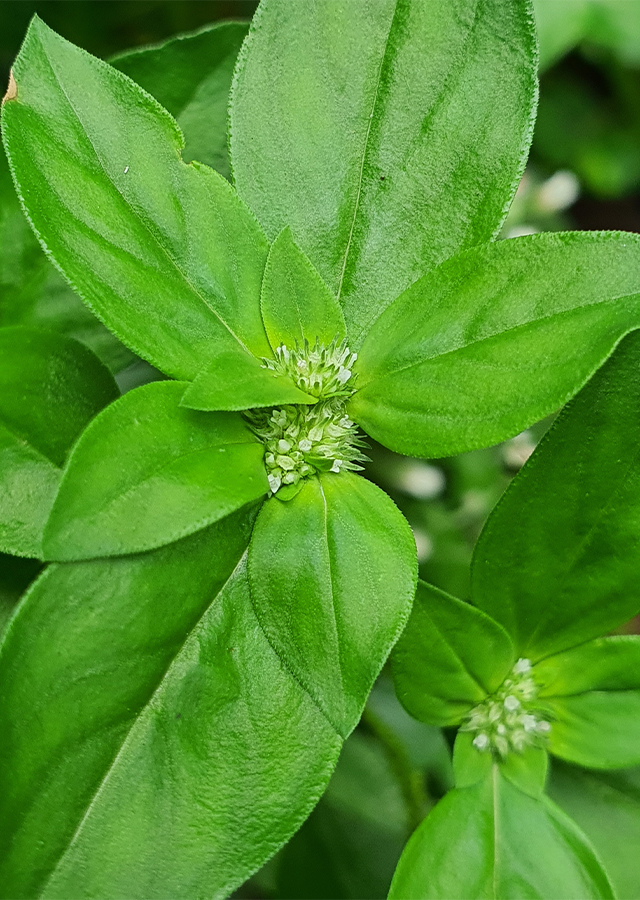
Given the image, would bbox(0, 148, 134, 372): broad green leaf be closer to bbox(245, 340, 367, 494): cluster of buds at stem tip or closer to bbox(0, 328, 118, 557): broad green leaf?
bbox(0, 328, 118, 557): broad green leaf

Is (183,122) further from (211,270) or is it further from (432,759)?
(432,759)

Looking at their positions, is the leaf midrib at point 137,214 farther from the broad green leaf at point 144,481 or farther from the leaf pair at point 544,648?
the leaf pair at point 544,648

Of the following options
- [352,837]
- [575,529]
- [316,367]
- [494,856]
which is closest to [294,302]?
[316,367]

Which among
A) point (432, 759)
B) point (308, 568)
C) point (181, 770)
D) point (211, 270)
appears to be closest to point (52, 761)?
point (181, 770)

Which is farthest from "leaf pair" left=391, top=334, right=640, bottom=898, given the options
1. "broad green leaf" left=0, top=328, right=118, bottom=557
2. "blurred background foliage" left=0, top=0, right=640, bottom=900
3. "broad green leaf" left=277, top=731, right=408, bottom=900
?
"broad green leaf" left=277, top=731, right=408, bottom=900

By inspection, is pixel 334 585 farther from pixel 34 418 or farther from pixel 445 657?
pixel 34 418

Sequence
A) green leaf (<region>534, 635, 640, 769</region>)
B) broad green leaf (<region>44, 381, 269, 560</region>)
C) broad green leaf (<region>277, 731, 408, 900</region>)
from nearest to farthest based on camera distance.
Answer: broad green leaf (<region>44, 381, 269, 560</region>) → green leaf (<region>534, 635, 640, 769</region>) → broad green leaf (<region>277, 731, 408, 900</region>)
